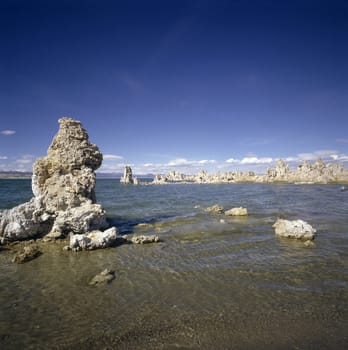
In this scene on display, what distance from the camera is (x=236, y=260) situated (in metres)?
11.4

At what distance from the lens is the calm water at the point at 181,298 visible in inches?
229

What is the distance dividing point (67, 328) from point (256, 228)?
15.4 metres

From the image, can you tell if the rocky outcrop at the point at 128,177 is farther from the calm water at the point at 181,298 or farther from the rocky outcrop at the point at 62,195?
the calm water at the point at 181,298

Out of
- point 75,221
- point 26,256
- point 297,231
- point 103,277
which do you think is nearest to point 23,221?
point 75,221

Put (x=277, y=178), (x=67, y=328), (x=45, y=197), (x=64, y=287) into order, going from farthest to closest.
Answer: (x=277, y=178)
(x=45, y=197)
(x=64, y=287)
(x=67, y=328)

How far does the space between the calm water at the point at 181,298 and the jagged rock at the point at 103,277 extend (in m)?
0.25

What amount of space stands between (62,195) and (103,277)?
10057 millimetres

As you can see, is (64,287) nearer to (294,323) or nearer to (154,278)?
(154,278)

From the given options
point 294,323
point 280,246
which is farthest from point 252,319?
point 280,246

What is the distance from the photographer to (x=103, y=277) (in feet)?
30.6

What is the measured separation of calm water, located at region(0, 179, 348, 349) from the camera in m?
5.83

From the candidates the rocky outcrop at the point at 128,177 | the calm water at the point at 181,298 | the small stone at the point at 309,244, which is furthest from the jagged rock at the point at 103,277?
the rocky outcrop at the point at 128,177

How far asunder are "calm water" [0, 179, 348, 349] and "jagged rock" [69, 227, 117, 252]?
0.55 meters

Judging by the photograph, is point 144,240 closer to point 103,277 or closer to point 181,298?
point 103,277
